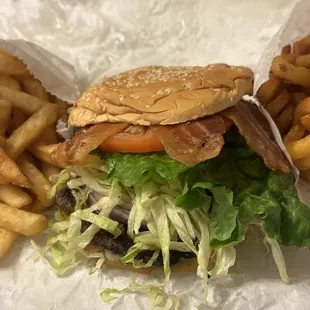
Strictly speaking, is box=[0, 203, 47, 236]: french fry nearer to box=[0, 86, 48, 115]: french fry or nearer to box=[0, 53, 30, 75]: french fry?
box=[0, 86, 48, 115]: french fry

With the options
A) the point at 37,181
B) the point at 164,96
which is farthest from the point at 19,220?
the point at 164,96

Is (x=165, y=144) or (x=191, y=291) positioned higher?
(x=165, y=144)

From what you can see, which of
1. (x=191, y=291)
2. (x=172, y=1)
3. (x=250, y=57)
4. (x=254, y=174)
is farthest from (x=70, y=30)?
(x=191, y=291)

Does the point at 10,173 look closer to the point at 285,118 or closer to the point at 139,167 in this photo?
the point at 139,167

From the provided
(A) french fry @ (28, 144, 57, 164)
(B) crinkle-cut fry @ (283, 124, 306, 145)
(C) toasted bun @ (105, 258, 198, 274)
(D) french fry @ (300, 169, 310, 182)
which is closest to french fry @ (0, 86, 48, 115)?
(A) french fry @ (28, 144, 57, 164)

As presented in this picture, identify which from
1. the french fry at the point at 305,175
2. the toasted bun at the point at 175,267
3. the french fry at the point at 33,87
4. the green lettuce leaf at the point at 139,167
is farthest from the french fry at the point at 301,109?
the french fry at the point at 33,87

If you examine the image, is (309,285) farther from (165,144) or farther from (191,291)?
(165,144)
